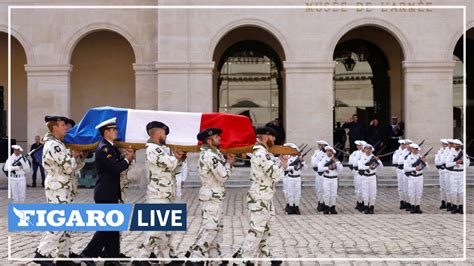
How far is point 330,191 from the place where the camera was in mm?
18469

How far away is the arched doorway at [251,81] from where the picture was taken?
29.5 meters

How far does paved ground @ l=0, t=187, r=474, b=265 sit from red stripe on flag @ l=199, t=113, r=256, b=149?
183 centimetres

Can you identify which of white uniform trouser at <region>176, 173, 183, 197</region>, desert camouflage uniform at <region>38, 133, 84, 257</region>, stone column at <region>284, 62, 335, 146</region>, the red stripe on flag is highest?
stone column at <region>284, 62, 335, 146</region>

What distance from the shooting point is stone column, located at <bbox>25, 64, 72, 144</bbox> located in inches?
1017

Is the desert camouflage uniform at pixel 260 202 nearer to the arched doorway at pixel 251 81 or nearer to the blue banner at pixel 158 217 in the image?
the blue banner at pixel 158 217

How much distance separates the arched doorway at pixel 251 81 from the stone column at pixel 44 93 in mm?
6076

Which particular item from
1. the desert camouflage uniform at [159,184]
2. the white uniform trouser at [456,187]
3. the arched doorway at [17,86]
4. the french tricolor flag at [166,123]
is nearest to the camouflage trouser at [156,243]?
the desert camouflage uniform at [159,184]

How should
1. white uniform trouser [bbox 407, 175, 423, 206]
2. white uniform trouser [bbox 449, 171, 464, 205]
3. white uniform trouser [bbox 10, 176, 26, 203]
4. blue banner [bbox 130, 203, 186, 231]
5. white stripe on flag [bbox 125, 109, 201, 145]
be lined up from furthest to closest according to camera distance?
white uniform trouser [bbox 10, 176, 26, 203], white uniform trouser [bbox 449, 171, 464, 205], white uniform trouser [bbox 407, 175, 423, 206], white stripe on flag [bbox 125, 109, 201, 145], blue banner [bbox 130, 203, 186, 231]

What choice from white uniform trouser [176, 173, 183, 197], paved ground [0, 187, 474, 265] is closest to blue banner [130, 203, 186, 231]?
paved ground [0, 187, 474, 265]

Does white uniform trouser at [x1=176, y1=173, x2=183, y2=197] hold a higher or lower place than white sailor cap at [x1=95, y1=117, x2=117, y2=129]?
lower

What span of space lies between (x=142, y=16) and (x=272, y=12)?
4.47 m

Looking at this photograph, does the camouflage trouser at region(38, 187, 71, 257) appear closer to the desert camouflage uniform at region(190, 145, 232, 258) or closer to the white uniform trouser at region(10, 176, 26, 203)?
the desert camouflage uniform at region(190, 145, 232, 258)

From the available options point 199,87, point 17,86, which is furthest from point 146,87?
point 17,86

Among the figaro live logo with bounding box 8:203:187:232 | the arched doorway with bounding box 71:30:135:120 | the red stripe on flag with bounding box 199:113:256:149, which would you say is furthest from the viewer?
the arched doorway with bounding box 71:30:135:120
